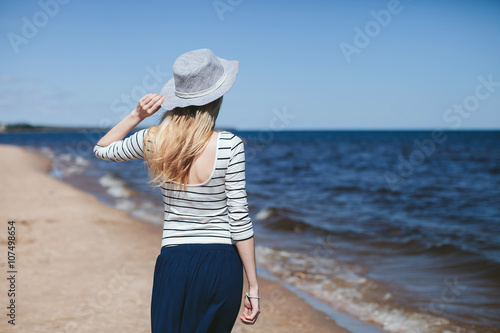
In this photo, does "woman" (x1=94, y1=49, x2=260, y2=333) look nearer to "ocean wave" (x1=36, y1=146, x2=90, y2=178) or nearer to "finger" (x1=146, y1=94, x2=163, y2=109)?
"finger" (x1=146, y1=94, x2=163, y2=109)

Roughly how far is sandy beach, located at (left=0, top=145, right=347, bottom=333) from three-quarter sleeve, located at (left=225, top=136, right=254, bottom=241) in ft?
7.95

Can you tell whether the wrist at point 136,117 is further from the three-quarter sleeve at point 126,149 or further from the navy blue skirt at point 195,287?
the navy blue skirt at point 195,287

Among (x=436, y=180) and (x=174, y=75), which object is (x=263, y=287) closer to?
(x=174, y=75)

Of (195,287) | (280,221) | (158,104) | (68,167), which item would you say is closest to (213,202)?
(195,287)

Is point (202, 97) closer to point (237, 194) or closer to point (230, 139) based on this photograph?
point (230, 139)

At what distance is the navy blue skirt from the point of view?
188cm

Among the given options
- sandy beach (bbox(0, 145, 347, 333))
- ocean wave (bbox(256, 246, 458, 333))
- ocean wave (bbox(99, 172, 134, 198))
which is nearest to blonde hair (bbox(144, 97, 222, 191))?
sandy beach (bbox(0, 145, 347, 333))

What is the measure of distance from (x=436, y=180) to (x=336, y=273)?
1255cm

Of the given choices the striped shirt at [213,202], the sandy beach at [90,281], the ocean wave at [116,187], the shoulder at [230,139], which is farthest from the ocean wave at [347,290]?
the ocean wave at [116,187]

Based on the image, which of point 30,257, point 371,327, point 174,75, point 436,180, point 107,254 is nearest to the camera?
point 174,75

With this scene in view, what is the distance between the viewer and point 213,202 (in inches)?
73.4

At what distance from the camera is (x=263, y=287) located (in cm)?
534

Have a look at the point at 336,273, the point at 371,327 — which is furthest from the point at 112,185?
the point at 371,327

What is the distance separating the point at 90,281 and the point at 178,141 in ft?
12.7
